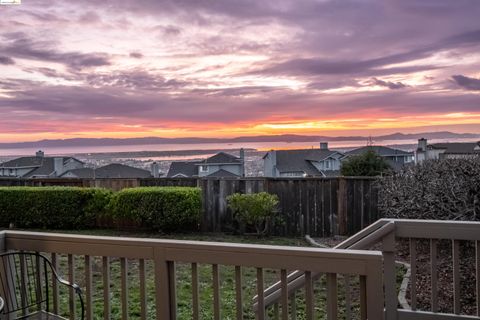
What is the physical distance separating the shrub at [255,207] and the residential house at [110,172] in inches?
107

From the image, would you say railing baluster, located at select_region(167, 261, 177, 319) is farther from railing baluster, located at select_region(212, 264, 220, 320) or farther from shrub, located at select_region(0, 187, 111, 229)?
shrub, located at select_region(0, 187, 111, 229)

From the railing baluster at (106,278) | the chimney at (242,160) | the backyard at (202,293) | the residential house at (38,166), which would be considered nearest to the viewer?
the railing baluster at (106,278)

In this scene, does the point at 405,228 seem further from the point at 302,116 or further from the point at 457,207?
the point at 302,116

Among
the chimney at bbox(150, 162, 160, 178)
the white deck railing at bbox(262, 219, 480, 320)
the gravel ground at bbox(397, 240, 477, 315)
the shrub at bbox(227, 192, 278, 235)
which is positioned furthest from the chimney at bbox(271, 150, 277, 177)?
the white deck railing at bbox(262, 219, 480, 320)

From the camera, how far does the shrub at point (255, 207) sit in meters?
8.53

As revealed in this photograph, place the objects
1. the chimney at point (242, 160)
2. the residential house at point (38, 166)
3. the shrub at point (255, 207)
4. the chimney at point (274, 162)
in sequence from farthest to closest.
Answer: the residential house at point (38, 166)
the chimney at point (242, 160)
the chimney at point (274, 162)
the shrub at point (255, 207)

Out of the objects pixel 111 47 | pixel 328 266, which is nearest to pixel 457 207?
pixel 328 266

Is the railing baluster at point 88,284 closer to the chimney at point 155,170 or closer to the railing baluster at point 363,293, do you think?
the railing baluster at point 363,293

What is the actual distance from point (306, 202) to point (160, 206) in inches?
117

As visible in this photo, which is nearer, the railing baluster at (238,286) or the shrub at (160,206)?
the railing baluster at (238,286)

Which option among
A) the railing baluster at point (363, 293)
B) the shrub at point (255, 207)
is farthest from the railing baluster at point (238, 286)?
the shrub at point (255, 207)

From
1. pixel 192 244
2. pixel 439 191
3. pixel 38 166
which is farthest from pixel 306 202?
pixel 192 244

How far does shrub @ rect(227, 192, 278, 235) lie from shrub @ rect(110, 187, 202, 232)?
81cm

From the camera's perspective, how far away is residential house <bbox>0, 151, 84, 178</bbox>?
1079 centimetres
